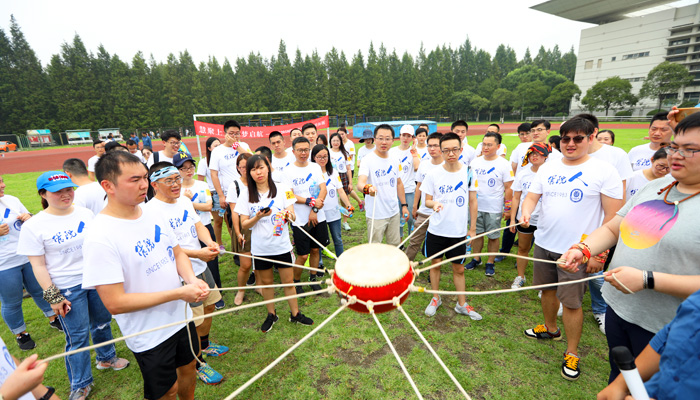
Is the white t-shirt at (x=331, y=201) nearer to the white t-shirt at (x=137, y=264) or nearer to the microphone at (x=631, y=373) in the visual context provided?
the white t-shirt at (x=137, y=264)

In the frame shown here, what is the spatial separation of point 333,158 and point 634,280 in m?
5.60

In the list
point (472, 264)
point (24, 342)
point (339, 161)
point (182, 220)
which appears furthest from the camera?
point (339, 161)

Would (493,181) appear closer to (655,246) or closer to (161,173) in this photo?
(655,246)

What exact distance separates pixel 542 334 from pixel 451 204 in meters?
1.91

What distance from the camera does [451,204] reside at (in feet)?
12.7

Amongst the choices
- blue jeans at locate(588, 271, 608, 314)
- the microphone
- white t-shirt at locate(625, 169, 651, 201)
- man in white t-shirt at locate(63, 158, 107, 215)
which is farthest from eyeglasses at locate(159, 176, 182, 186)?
white t-shirt at locate(625, 169, 651, 201)

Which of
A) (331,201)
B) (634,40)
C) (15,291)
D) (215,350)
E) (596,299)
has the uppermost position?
(634,40)

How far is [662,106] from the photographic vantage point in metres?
45.0

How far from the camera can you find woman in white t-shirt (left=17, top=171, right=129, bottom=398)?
275cm

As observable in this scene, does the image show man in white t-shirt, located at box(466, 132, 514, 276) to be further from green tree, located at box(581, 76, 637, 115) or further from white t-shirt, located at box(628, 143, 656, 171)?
green tree, located at box(581, 76, 637, 115)

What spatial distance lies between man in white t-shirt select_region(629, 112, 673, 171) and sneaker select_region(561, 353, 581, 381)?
11.8 ft

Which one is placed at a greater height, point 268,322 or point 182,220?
point 182,220

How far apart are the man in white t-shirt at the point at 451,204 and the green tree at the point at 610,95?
186 ft

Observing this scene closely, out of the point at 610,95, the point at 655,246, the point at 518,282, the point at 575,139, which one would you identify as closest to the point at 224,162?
the point at 575,139
